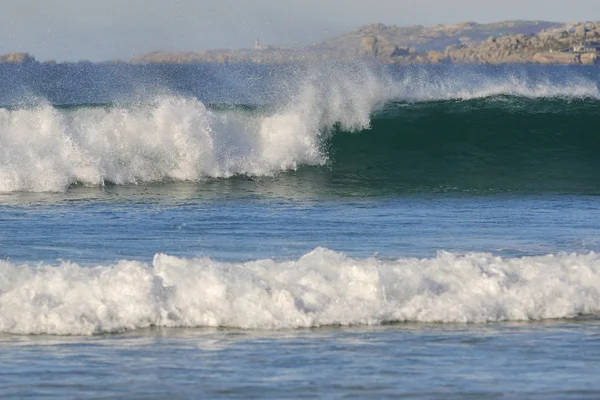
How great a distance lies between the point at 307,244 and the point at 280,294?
3139 mm

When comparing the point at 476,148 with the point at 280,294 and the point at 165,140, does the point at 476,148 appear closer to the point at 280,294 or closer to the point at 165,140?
the point at 165,140

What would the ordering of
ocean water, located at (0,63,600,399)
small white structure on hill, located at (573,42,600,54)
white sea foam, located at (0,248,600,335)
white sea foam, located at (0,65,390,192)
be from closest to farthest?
ocean water, located at (0,63,600,399) < white sea foam, located at (0,248,600,335) < white sea foam, located at (0,65,390,192) < small white structure on hill, located at (573,42,600,54)

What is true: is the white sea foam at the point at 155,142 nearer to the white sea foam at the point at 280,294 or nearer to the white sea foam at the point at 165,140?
the white sea foam at the point at 165,140

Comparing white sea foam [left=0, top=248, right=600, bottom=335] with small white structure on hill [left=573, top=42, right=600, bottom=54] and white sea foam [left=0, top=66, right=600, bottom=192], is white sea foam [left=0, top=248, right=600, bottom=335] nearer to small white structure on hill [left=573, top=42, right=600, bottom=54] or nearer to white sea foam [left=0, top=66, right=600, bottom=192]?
white sea foam [left=0, top=66, right=600, bottom=192]

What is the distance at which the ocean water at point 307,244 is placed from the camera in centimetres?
742

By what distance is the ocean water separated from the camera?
7418mm

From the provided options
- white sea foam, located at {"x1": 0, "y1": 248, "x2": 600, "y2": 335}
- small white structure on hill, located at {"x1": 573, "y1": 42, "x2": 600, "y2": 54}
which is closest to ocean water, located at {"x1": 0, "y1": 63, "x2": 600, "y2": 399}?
white sea foam, located at {"x1": 0, "y1": 248, "x2": 600, "y2": 335}

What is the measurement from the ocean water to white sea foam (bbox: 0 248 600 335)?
0.8 inches

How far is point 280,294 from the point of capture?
8953mm

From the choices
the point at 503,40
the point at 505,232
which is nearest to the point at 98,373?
the point at 505,232

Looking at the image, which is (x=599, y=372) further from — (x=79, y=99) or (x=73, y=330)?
(x=79, y=99)

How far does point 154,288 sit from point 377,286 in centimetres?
186

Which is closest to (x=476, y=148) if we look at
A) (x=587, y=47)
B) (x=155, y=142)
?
(x=155, y=142)

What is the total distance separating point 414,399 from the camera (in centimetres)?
668
